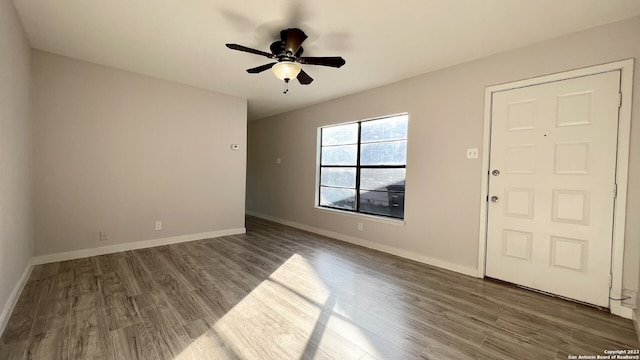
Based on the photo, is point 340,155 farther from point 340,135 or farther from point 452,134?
point 452,134

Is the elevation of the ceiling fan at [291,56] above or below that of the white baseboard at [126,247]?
above

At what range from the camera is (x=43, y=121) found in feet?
10.2

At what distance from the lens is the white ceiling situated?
84.3 inches

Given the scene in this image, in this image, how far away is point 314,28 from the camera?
2455 millimetres

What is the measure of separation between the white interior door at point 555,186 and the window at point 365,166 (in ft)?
4.19

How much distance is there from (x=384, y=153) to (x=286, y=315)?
2.86 meters

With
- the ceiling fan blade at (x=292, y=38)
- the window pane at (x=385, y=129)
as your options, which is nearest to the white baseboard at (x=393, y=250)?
the window pane at (x=385, y=129)

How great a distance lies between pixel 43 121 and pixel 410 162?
15.2 feet

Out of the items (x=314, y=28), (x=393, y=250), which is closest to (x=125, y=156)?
(x=314, y=28)

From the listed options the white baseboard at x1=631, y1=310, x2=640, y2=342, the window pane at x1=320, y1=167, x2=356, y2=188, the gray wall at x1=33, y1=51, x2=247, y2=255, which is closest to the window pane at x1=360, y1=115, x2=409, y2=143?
the window pane at x1=320, y1=167, x2=356, y2=188

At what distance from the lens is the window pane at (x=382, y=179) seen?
3.94 m

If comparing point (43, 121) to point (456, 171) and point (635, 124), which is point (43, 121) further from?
point (635, 124)

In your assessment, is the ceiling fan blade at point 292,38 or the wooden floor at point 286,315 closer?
the wooden floor at point 286,315

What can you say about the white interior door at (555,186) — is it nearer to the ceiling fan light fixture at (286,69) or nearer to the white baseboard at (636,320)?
the white baseboard at (636,320)
